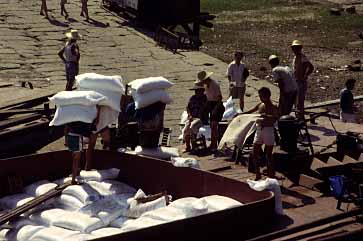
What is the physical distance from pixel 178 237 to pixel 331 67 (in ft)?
45.8

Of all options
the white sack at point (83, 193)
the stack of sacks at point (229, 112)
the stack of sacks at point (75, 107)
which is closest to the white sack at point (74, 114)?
the stack of sacks at point (75, 107)

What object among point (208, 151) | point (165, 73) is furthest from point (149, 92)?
point (165, 73)

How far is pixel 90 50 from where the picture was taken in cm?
2427

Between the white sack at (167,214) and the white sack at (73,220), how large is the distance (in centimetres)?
60

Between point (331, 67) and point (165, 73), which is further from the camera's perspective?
point (331, 67)

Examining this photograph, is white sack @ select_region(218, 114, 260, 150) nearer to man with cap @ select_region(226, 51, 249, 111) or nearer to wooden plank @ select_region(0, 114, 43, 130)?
wooden plank @ select_region(0, 114, 43, 130)

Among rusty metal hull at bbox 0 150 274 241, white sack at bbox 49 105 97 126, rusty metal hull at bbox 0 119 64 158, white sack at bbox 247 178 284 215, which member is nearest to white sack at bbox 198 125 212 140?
rusty metal hull at bbox 0 150 274 241

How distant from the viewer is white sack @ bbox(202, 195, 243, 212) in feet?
37.1

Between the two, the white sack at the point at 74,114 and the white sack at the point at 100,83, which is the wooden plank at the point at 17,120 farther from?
the white sack at the point at 74,114

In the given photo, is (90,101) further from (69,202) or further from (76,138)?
(69,202)

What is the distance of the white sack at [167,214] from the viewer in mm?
11094

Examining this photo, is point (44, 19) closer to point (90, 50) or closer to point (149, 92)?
point (90, 50)

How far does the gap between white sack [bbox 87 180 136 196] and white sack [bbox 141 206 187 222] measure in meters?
1.06

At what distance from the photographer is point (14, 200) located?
41.0ft
